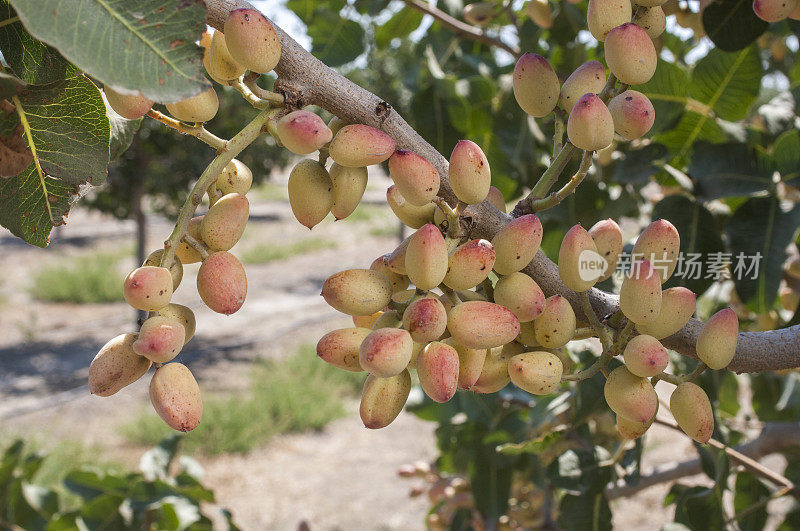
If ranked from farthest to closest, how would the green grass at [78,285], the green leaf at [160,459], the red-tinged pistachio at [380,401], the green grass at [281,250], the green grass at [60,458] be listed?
the green grass at [281,250]
the green grass at [78,285]
the green grass at [60,458]
the green leaf at [160,459]
the red-tinged pistachio at [380,401]

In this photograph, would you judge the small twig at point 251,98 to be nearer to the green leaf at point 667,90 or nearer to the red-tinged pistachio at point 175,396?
the red-tinged pistachio at point 175,396

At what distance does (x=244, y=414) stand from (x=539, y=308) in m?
3.71

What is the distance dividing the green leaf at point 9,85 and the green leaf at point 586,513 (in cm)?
74

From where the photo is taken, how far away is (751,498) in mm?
901

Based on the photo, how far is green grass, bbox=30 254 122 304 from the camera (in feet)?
20.6

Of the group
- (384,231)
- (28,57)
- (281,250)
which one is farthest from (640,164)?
(384,231)

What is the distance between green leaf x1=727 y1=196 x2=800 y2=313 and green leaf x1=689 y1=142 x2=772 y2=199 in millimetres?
23

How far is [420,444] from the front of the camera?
12.3ft

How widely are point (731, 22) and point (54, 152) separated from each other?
25.2 inches

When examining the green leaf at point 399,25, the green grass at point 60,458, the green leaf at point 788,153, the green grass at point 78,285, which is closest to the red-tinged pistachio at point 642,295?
the green leaf at point 788,153

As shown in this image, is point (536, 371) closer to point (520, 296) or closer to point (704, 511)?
point (520, 296)

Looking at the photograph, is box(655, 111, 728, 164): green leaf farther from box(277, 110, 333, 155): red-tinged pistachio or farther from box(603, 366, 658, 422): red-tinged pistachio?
box(277, 110, 333, 155): red-tinged pistachio


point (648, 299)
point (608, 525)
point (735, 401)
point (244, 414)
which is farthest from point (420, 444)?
point (648, 299)

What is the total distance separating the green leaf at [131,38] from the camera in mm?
280
